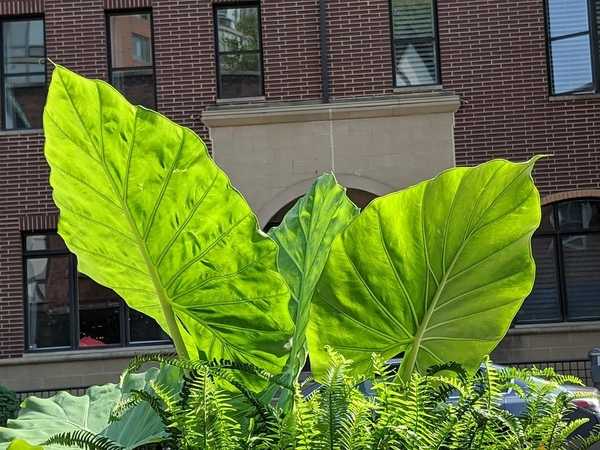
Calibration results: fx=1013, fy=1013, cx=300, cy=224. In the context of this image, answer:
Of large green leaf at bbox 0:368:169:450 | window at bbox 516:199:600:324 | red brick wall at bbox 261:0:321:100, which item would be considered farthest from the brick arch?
large green leaf at bbox 0:368:169:450

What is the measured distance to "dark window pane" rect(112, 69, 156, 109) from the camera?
18.0 meters

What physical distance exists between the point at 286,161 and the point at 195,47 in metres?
2.71

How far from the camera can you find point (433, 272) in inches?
49.2

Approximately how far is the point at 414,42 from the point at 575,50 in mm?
2780

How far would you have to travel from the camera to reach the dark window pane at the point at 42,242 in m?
17.5

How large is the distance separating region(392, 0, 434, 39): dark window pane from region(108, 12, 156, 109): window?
441cm

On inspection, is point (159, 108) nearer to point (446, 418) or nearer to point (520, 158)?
point (520, 158)

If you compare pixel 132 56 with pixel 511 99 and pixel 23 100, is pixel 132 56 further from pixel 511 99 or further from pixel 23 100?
pixel 511 99

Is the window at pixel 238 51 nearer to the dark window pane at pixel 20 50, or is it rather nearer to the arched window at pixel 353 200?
the arched window at pixel 353 200

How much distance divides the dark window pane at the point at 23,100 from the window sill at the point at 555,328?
29.7ft

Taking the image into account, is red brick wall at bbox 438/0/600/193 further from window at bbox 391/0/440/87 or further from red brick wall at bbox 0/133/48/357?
red brick wall at bbox 0/133/48/357

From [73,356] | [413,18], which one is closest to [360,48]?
[413,18]

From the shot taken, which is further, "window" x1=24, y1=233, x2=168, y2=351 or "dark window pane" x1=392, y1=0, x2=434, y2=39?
"dark window pane" x1=392, y1=0, x2=434, y2=39

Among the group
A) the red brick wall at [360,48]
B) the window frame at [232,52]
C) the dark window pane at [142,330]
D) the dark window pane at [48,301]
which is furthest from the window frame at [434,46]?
the dark window pane at [48,301]
